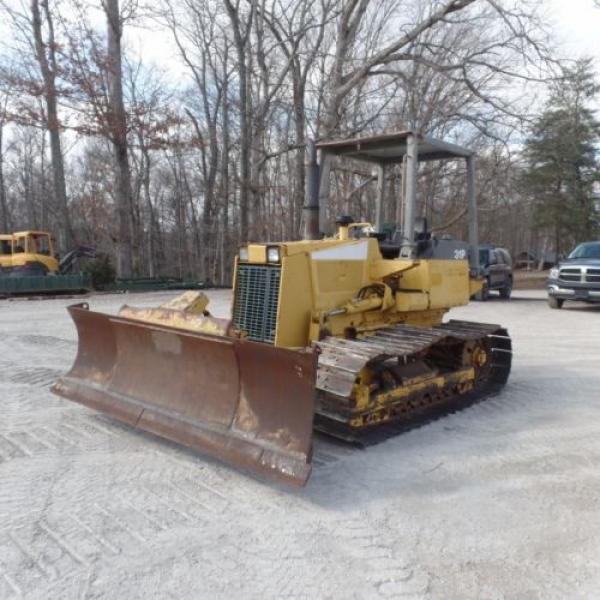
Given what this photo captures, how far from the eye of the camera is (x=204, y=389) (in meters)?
4.56

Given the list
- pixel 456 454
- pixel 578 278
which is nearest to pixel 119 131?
pixel 578 278

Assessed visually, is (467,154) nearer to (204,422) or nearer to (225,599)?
(204,422)

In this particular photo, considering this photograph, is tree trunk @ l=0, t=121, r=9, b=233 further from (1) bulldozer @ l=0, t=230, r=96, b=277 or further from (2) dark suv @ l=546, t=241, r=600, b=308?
(2) dark suv @ l=546, t=241, r=600, b=308

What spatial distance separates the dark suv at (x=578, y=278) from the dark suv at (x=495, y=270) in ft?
6.80

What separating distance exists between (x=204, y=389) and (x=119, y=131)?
1930cm

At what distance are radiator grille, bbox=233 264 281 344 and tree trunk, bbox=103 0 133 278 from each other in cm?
1843

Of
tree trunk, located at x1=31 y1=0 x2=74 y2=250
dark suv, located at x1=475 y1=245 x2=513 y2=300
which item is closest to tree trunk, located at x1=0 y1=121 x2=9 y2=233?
tree trunk, located at x1=31 y1=0 x2=74 y2=250

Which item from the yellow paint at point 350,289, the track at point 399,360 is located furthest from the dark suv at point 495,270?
the yellow paint at point 350,289

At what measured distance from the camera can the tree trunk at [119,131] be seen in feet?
70.4

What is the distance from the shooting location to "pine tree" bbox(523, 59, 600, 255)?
34.8m

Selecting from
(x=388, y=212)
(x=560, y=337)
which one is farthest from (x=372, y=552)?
(x=560, y=337)

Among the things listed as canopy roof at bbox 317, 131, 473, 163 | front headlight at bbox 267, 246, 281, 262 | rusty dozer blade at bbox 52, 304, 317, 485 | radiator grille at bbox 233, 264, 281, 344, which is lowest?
rusty dozer blade at bbox 52, 304, 317, 485

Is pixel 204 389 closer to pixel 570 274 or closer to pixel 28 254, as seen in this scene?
pixel 570 274

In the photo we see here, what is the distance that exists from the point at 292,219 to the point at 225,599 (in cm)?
2279
